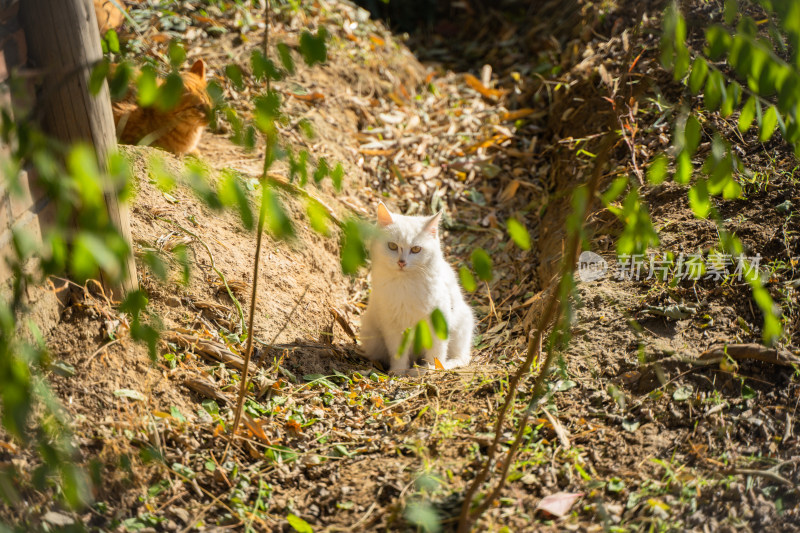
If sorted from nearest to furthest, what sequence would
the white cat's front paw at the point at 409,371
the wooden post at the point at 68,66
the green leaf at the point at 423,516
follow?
1. the green leaf at the point at 423,516
2. the wooden post at the point at 68,66
3. the white cat's front paw at the point at 409,371

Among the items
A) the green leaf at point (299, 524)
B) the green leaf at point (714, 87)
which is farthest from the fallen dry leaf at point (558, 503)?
the green leaf at point (714, 87)

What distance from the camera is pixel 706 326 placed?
3254mm

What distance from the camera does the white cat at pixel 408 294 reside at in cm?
388

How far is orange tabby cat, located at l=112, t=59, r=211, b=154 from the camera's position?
478 cm

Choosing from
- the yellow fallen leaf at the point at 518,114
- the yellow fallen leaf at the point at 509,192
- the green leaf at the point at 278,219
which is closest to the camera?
the green leaf at the point at 278,219

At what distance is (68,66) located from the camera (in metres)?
2.78

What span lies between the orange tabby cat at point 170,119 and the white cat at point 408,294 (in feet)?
6.08

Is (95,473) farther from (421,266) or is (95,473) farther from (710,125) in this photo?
(710,125)

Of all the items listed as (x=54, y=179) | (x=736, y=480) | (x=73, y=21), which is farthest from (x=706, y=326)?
(x=73, y=21)

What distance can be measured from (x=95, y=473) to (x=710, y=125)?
4205 mm

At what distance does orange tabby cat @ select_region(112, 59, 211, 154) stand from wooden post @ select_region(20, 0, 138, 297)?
6.08 feet

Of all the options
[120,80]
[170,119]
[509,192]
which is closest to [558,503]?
[120,80]

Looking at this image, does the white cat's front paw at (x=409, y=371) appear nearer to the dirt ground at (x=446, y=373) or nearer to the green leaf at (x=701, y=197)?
the dirt ground at (x=446, y=373)

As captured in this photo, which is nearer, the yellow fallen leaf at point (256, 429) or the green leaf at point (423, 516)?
the green leaf at point (423, 516)
